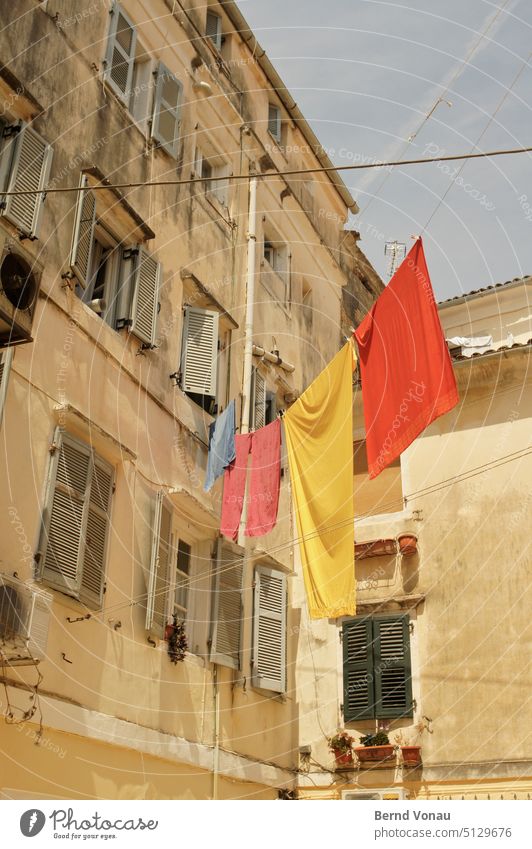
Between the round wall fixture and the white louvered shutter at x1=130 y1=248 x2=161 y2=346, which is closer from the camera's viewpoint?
the round wall fixture

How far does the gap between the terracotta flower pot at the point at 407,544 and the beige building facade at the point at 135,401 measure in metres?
1.70

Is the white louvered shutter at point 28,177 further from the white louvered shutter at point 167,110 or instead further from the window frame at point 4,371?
the white louvered shutter at point 167,110

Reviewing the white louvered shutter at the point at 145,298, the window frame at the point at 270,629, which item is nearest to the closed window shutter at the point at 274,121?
the white louvered shutter at the point at 145,298

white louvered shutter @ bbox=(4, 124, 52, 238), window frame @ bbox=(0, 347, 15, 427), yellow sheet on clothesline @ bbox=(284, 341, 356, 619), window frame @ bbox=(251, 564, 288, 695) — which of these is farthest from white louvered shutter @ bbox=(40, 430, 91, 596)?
window frame @ bbox=(251, 564, 288, 695)

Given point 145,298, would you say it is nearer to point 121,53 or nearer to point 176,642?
point 121,53

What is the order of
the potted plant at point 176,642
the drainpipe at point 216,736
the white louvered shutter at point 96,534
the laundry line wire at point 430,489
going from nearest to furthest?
the white louvered shutter at point 96,534, the potted plant at point 176,642, the drainpipe at point 216,736, the laundry line wire at point 430,489

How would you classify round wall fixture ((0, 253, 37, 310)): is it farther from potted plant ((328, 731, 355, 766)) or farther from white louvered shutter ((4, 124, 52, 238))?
potted plant ((328, 731, 355, 766))

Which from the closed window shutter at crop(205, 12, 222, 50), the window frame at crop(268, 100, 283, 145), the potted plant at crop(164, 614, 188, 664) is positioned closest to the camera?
the potted plant at crop(164, 614, 188, 664)

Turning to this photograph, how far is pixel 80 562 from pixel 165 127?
6.88 meters

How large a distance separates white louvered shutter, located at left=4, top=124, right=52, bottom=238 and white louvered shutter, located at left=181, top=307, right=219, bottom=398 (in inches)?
134

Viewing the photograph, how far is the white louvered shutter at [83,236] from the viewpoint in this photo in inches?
463

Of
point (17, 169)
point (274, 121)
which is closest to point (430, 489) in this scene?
point (274, 121)

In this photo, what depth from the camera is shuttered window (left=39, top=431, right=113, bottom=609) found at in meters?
10.4

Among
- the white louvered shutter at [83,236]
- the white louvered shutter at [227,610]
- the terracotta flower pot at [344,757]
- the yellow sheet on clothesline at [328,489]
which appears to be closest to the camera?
the yellow sheet on clothesline at [328,489]
